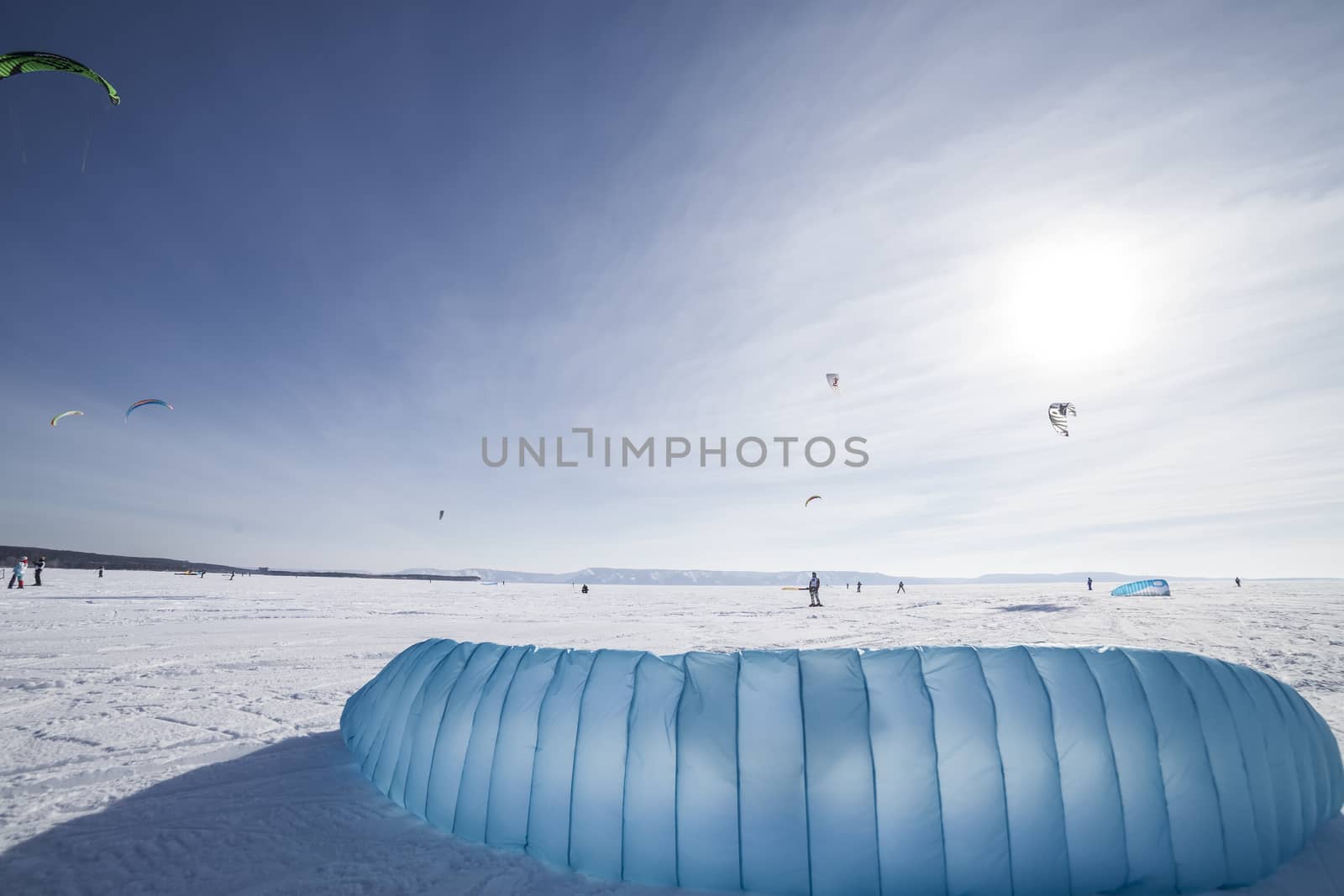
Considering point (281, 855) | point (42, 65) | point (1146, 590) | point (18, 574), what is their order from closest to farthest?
point (281, 855), point (42, 65), point (18, 574), point (1146, 590)

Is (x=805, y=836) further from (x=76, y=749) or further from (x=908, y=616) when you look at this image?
(x=908, y=616)

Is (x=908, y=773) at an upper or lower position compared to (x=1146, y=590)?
upper

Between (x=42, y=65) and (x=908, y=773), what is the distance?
1940cm

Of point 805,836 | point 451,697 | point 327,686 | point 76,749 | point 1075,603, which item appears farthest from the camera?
point 1075,603

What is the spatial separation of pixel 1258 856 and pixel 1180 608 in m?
33.9

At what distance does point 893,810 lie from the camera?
15.3 feet

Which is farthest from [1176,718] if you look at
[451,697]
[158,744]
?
[158,744]

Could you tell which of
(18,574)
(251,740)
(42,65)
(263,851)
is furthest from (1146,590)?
(18,574)

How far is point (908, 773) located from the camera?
4.71 meters

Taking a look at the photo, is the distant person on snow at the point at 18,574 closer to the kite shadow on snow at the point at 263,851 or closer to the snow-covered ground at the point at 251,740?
A: the snow-covered ground at the point at 251,740

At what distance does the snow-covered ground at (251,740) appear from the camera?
16.5ft

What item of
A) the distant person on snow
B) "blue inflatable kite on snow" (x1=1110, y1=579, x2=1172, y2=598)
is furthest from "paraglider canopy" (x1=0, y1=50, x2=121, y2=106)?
"blue inflatable kite on snow" (x1=1110, y1=579, x2=1172, y2=598)

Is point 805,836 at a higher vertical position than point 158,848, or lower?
higher

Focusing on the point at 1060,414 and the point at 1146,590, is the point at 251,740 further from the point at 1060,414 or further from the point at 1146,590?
the point at 1146,590
